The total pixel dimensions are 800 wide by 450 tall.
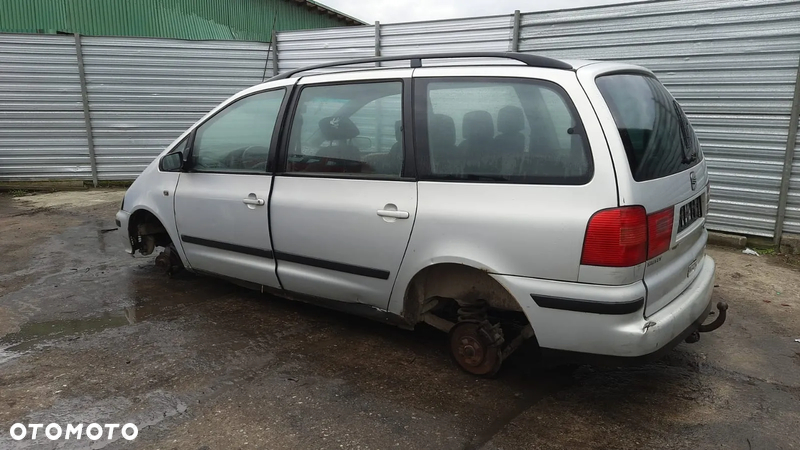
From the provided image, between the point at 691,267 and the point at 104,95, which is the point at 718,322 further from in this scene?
the point at 104,95

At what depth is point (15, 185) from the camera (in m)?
9.19

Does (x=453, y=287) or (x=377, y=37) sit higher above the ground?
(x=377, y=37)

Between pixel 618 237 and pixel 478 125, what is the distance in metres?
0.92

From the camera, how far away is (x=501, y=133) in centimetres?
286

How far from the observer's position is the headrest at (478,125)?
9.52 feet

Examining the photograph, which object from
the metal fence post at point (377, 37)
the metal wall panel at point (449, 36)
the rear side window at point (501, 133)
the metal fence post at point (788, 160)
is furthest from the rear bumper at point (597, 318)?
the metal fence post at point (377, 37)

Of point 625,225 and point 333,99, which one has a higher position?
point 333,99

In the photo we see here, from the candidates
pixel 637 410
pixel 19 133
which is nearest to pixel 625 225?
pixel 637 410

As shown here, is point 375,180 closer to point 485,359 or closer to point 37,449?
point 485,359

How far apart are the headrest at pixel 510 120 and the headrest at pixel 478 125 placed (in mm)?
47

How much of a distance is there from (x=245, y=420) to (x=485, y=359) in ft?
4.20

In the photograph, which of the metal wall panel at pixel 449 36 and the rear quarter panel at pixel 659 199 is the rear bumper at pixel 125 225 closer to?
the rear quarter panel at pixel 659 199

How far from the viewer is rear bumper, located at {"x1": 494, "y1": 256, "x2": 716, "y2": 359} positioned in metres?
2.54

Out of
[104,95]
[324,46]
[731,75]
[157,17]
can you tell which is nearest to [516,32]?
[731,75]
